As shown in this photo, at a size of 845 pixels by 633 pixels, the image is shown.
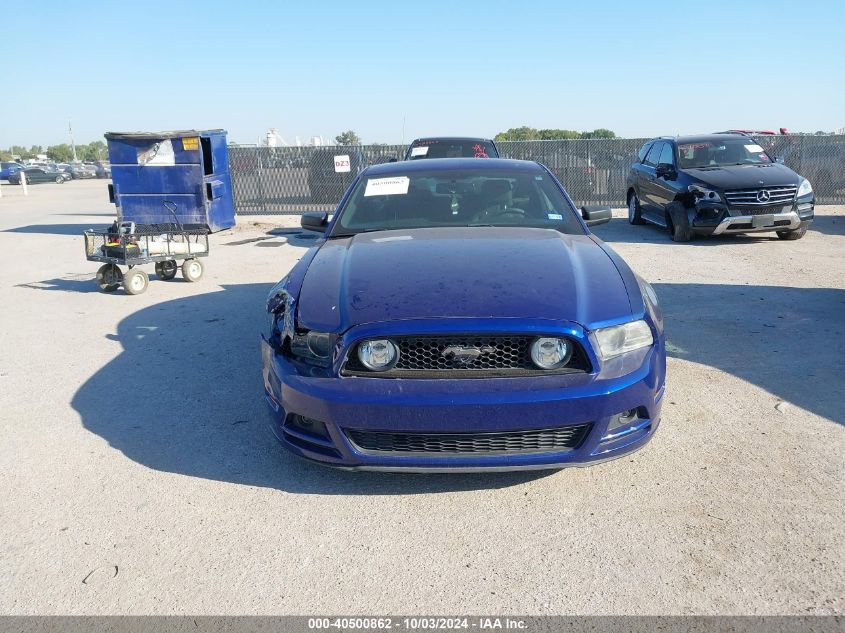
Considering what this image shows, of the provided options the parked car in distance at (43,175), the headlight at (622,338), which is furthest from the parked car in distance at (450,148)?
the parked car in distance at (43,175)

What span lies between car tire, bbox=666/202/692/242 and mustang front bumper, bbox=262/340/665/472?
8673 millimetres

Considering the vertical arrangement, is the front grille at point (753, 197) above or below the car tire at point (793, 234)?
above

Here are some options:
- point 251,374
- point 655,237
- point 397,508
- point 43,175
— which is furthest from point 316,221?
point 43,175

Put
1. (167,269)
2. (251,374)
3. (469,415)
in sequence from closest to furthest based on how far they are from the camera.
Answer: (469,415)
(251,374)
(167,269)

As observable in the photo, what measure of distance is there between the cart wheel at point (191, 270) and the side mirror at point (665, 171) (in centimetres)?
751

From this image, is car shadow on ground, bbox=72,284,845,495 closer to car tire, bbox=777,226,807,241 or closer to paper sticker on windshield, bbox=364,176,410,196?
paper sticker on windshield, bbox=364,176,410,196

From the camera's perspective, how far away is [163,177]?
13.1 meters

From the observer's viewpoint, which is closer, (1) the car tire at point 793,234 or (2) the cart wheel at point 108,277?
(2) the cart wheel at point 108,277

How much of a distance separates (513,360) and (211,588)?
1542 millimetres

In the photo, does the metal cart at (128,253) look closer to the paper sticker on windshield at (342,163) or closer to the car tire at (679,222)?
the car tire at (679,222)

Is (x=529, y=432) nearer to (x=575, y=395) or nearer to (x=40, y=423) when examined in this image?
(x=575, y=395)

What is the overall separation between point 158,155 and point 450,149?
527 centimetres

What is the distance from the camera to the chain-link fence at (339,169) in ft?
59.2

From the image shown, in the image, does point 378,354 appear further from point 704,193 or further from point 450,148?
point 450,148
